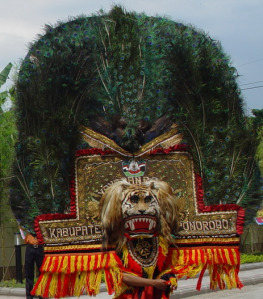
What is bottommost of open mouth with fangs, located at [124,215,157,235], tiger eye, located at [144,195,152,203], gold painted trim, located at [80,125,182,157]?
open mouth with fangs, located at [124,215,157,235]

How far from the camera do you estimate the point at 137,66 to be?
5.84 metres

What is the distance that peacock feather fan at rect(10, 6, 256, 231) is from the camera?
576cm

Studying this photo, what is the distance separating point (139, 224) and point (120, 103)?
120cm

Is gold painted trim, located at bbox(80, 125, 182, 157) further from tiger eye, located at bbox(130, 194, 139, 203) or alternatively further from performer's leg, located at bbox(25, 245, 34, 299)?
performer's leg, located at bbox(25, 245, 34, 299)

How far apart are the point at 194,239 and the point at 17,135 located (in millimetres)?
2047

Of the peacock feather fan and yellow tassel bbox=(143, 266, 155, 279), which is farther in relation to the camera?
the peacock feather fan

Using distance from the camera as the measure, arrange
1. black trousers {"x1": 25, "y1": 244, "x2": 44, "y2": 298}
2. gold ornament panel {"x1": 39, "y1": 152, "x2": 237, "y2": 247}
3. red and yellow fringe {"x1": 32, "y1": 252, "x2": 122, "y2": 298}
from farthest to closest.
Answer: black trousers {"x1": 25, "y1": 244, "x2": 44, "y2": 298}, gold ornament panel {"x1": 39, "y1": 152, "x2": 237, "y2": 247}, red and yellow fringe {"x1": 32, "y1": 252, "x2": 122, "y2": 298}

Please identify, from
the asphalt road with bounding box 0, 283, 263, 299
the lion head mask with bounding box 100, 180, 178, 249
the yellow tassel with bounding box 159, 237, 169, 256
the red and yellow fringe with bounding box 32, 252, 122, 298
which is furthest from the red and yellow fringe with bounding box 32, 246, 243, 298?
the asphalt road with bounding box 0, 283, 263, 299

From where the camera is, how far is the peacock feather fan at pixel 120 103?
576cm

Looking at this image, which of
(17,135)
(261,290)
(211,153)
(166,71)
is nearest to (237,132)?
(211,153)

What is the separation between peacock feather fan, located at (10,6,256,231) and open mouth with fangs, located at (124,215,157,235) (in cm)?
68

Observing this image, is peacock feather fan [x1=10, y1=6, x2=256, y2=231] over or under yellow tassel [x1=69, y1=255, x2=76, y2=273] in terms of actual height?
over

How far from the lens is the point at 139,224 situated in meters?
5.51

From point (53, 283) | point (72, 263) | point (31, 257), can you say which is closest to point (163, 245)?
point (72, 263)
